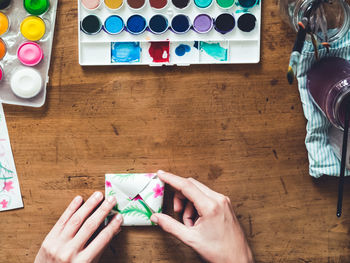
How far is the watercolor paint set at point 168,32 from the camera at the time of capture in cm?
78

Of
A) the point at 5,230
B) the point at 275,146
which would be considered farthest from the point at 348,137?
the point at 5,230

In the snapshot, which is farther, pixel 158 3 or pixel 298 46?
pixel 158 3

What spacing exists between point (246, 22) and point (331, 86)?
0.23 metres

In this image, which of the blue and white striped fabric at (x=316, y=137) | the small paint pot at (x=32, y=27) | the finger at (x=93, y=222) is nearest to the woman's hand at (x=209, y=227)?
the finger at (x=93, y=222)

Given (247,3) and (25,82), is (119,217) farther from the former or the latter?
(247,3)

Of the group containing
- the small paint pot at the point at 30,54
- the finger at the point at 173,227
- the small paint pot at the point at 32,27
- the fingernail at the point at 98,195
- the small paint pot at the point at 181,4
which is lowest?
the finger at the point at 173,227

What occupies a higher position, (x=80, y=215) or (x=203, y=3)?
(x=203, y=3)

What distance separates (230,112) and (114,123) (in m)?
0.28

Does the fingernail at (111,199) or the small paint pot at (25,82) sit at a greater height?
the small paint pot at (25,82)

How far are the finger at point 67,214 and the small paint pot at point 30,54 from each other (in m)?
0.33

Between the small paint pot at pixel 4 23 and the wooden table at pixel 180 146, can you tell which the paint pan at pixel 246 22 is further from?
the small paint pot at pixel 4 23

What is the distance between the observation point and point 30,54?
30.9 inches

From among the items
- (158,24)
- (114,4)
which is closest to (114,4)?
(114,4)

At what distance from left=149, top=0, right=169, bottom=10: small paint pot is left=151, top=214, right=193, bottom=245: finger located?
47 cm
